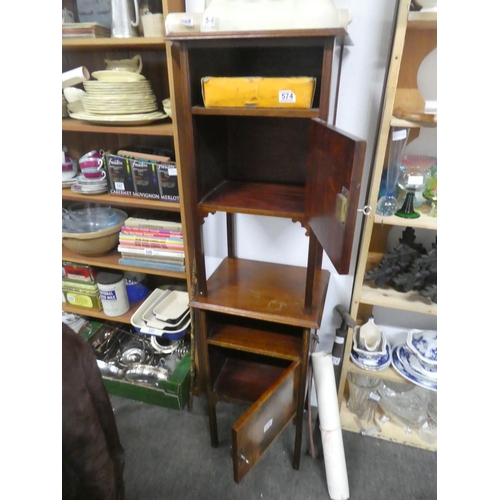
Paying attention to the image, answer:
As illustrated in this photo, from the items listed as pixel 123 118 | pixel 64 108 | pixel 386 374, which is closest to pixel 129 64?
pixel 123 118

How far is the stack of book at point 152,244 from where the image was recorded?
138 centimetres

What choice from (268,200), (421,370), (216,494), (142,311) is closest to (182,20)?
(268,200)

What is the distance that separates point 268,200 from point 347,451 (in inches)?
43.9

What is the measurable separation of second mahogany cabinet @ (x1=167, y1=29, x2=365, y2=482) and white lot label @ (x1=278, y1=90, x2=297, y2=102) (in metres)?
0.03

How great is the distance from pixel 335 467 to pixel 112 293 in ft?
3.76

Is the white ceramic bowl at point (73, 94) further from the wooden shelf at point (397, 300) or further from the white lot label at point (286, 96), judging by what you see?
the wooden shelf at point (397, 300)

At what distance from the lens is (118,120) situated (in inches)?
45.9

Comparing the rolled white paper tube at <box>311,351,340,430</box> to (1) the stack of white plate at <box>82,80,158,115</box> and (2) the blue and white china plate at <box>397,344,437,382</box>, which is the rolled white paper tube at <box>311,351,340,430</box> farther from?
(1) the stack of white plate at <box>82,80,158,115</box>

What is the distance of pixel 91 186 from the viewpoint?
1359 millimetres

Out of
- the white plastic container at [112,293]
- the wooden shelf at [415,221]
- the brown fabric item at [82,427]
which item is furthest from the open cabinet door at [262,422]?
the white plastic container at [112,293]

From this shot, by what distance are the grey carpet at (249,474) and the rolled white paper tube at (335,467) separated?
5 centimetres

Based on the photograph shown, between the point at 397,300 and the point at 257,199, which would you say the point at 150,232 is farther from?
the point at 397,300

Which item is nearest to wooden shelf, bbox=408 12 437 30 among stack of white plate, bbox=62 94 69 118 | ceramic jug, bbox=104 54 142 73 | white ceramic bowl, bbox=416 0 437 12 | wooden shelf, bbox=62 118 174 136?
Answer: white ceramic bowl, bbox=416 0 437 12
